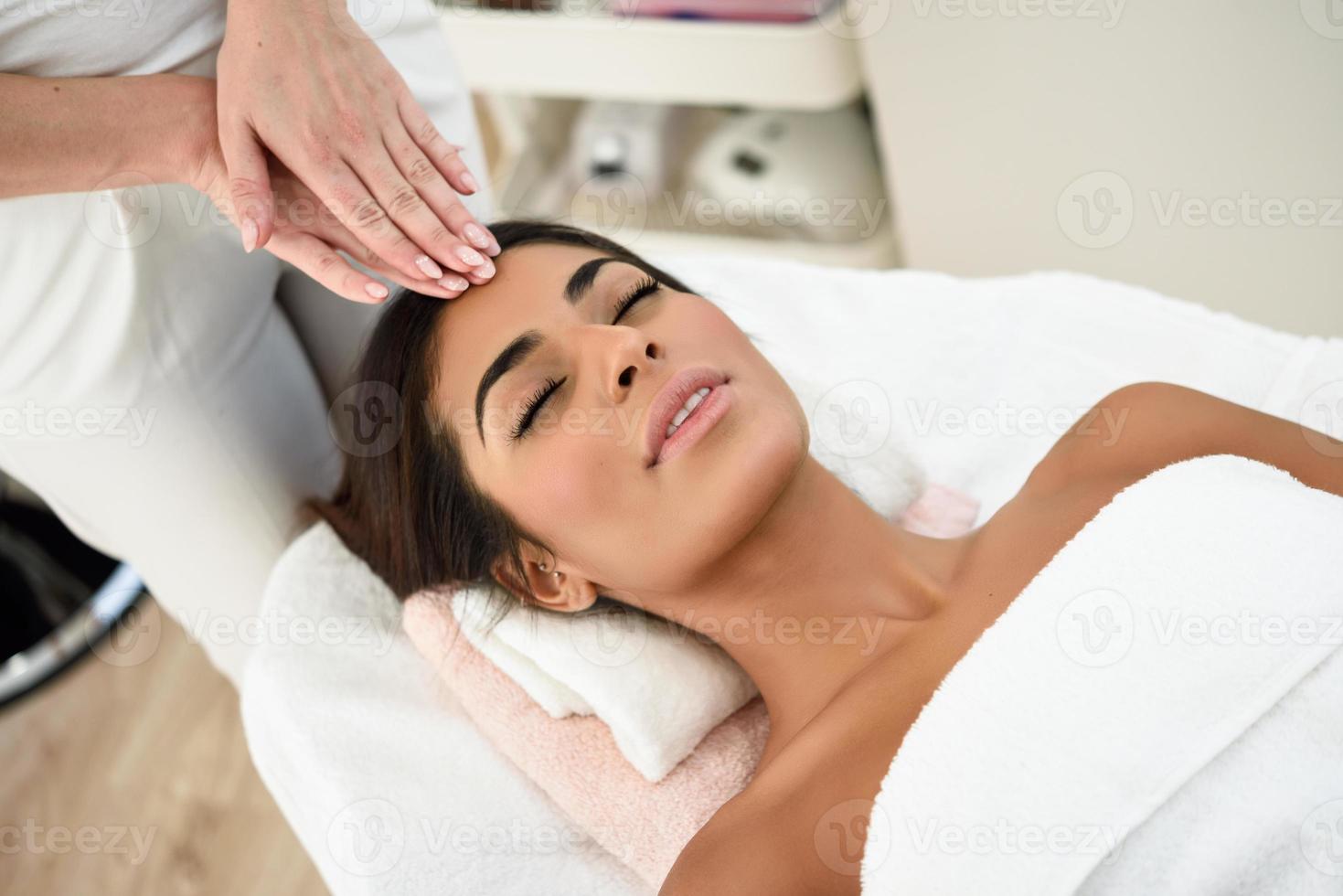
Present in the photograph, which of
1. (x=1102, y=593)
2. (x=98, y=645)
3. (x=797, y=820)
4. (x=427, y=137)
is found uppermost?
(x=427, y=137)

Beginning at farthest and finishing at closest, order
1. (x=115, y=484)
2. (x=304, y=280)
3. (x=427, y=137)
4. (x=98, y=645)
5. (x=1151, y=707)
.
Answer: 1. (x=98, y=645)
2. (x=304, y=280)
3. (x=115, y=484)
4. (x=427, y=137)
5. (x=1151, y=707)

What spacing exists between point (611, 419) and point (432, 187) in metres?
0.28

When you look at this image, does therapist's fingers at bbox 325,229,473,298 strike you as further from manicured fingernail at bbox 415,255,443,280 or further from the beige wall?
the beige wall

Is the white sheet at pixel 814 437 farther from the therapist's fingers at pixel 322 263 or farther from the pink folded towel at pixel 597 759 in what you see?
the therapist's fingers at pixel 322 263

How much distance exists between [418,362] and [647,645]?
0.37 metres

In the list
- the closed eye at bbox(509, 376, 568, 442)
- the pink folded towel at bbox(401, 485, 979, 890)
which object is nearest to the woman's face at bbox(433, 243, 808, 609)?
the closed eye at bbox(509, 376, 568, 442)

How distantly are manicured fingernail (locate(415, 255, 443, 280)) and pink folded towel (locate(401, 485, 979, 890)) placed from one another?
1.18 ft

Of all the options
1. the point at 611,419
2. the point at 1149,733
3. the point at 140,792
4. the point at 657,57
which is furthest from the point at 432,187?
the point at 140,792

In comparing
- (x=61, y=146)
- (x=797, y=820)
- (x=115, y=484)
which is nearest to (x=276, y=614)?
(x=115, y=484)

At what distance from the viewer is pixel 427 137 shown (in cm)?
102

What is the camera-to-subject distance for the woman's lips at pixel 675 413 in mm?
930

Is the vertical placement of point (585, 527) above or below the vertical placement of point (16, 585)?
above

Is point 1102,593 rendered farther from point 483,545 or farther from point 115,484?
point 115,484

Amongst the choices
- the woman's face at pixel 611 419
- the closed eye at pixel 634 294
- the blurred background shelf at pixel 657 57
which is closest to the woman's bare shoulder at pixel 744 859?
the woman's face at pixel 611 419
